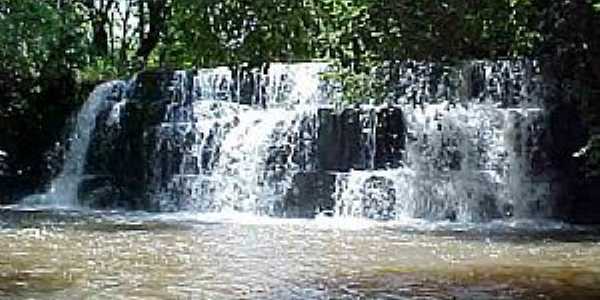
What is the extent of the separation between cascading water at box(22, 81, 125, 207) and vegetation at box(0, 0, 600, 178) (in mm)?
663

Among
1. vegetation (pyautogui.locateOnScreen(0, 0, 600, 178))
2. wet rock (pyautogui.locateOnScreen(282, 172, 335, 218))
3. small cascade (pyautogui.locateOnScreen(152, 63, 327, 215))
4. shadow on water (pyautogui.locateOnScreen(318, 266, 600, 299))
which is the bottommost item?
shadow on water (pyautogui.locateOnScreen(318, 266, 600, 299))

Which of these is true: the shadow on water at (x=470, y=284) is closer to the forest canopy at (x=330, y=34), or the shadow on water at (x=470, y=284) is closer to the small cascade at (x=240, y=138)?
the forest canopy at (x=330, y=34)

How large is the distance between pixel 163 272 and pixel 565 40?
8.91m

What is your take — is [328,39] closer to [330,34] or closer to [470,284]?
[330,34]

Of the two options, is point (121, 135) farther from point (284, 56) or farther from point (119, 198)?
point (284, 56)

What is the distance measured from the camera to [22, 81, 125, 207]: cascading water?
69.4ft

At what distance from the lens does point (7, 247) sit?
38.4 feet

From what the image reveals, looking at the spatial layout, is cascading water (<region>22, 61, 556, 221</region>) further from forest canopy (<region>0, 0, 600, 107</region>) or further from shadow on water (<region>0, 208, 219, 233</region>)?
shadow on water (<region>0, 208, 219, 233</region>)

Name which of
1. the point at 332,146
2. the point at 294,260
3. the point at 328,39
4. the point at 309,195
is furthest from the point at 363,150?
the point at 294,260

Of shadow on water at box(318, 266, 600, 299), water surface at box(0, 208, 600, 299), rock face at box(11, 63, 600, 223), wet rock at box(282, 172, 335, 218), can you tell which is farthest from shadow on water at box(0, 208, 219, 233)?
shadow on water at box(318, 266, 600, 299)

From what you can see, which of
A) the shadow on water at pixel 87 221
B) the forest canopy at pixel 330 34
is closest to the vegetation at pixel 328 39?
the forest canopy at pixel 330 34

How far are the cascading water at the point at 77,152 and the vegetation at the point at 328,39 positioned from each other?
2.17 ft

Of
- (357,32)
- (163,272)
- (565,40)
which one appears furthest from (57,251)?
(565,40)

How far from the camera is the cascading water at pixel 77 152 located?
2114cm
